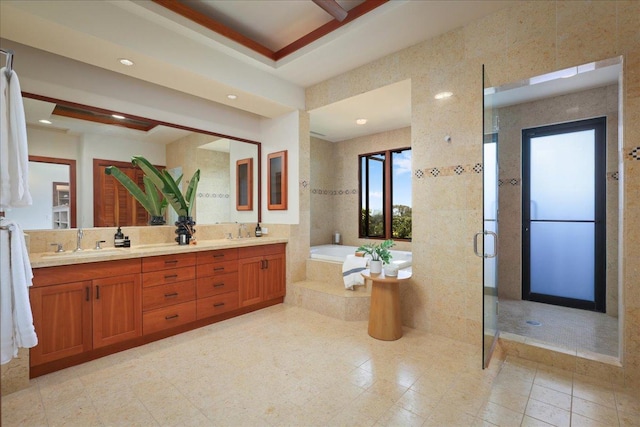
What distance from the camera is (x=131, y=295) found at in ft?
8.71

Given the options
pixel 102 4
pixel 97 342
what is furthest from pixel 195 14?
pixel 97 342

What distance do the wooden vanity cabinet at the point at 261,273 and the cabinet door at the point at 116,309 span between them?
1.08 metres

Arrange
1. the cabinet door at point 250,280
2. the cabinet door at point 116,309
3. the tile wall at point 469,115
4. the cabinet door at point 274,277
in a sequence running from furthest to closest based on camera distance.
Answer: the cabinet door at point 274,277 → the cabinet door at point 250,280 → the cabinet door at point 116,309 → the tile wall at point 469,115

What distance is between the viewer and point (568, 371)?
2.30m

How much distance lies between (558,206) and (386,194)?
2375 mm

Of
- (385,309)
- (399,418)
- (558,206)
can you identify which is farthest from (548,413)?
(558,206)

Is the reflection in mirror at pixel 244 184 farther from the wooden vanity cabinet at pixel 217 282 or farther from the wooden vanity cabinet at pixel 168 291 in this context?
the wooden vanity cabinet at pixel 168 291

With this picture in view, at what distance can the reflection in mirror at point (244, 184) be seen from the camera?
13.9 feet

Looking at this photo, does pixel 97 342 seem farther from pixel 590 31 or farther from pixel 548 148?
pixel 548 148

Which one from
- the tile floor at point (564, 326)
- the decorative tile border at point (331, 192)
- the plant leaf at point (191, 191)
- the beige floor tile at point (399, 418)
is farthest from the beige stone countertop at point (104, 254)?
the tile floor at point (564, 326)

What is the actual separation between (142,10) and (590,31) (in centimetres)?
341

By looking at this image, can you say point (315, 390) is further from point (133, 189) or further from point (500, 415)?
point (133, 189)

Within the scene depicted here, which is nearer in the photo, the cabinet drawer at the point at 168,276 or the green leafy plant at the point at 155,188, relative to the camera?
the cabinet drawer at the point at 168,276

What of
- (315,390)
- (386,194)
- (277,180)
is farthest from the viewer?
(386,194)
